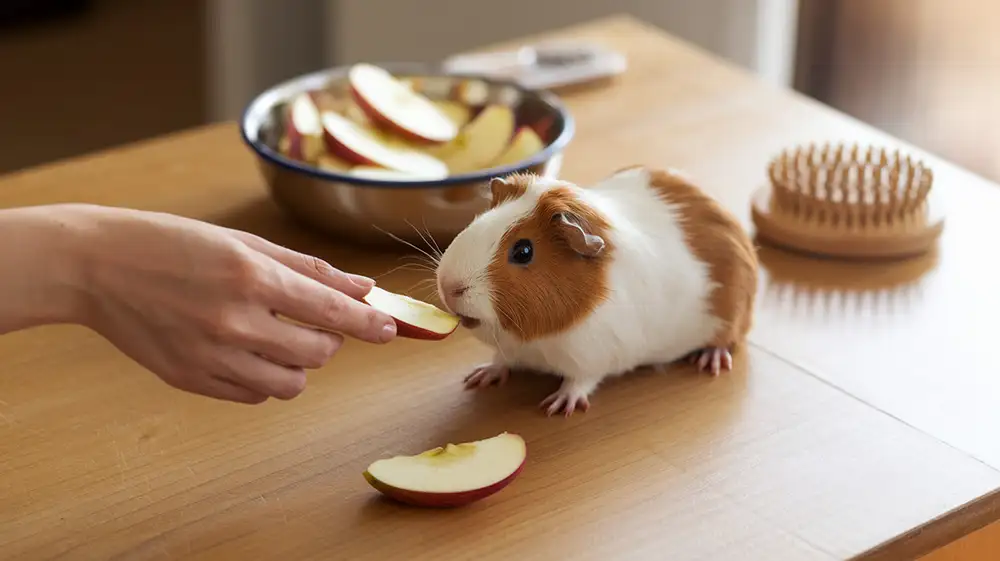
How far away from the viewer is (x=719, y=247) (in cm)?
109

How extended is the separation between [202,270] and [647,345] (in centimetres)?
38

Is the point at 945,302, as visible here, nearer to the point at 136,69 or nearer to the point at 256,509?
the point at 256,509

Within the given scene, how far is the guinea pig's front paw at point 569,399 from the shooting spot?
3.47 ft

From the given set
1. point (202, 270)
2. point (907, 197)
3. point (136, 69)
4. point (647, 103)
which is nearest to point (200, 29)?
point (136, 69)

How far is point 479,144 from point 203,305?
1.86 ft

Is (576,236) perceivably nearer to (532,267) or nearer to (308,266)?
(532,267)

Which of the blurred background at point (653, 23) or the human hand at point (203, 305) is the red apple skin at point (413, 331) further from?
the blurred background at point (653, 23)

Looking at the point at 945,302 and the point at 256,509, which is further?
the point at 945,302

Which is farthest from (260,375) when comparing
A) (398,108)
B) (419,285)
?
(398,108)

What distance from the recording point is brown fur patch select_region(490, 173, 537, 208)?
1044 mm

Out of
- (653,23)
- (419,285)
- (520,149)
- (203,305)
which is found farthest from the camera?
(653,23)

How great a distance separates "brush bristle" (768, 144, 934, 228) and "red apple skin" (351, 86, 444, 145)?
1.16 ft

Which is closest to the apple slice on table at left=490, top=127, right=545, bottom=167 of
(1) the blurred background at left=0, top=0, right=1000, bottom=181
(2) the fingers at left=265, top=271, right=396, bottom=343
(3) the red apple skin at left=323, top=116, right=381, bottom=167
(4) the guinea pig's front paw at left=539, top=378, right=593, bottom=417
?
(3) the red apple skin at left=323, top=116, right=381, bottom=167

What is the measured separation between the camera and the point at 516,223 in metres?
1.01
